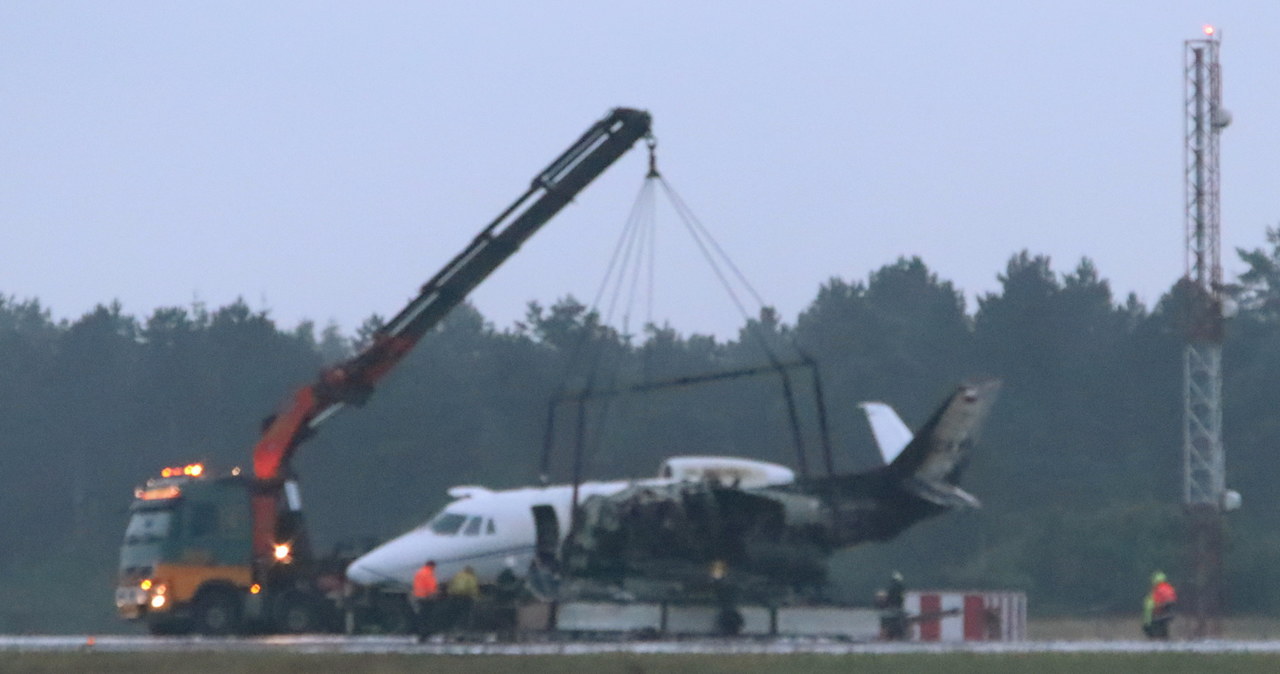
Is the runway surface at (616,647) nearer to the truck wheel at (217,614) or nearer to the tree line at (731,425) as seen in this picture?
the truck wheel at (217,614)

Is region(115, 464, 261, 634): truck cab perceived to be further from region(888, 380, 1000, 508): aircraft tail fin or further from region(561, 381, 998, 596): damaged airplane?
region(888, 380, 1000, 508): aircraft tail fin

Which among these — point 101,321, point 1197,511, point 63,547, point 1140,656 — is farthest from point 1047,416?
point 1140,656

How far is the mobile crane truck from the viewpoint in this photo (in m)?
35.2

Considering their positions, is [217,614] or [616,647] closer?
[616,647]

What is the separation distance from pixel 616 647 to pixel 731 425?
5164 cm

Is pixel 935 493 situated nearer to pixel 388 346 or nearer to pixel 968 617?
pixel 968 617

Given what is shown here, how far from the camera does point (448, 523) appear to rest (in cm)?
3766

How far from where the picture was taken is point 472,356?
96062 mm

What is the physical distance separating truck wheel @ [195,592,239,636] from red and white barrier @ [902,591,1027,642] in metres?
12.6

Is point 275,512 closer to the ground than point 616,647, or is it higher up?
higher up

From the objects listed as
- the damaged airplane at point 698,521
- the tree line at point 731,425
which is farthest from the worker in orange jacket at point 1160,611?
the tree line at point 731,425

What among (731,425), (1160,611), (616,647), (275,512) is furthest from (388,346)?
(731,425)

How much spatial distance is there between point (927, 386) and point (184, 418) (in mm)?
31593

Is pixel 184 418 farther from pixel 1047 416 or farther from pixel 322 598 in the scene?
pixel 322 598
